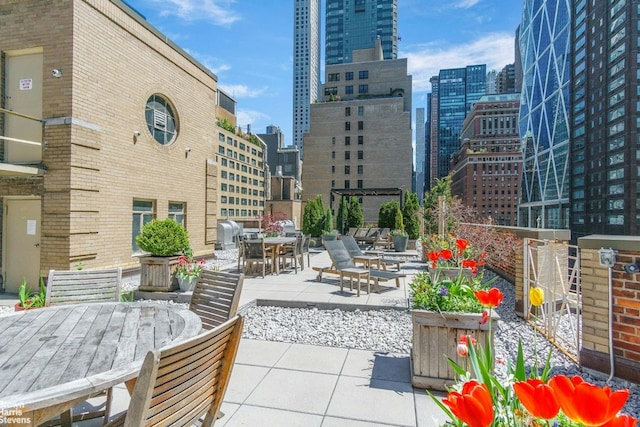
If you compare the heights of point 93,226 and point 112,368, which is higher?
point 93,226

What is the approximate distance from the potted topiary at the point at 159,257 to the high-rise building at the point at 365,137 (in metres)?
41.4

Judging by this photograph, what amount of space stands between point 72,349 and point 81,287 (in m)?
1.68

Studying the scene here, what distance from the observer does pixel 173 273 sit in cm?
668

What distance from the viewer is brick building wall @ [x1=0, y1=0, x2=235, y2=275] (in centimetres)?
720

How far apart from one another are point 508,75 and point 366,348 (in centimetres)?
16797

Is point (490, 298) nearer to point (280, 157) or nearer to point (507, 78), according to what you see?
point (280, 157)

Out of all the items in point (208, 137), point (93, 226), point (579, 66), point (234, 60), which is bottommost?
point (93, 226)

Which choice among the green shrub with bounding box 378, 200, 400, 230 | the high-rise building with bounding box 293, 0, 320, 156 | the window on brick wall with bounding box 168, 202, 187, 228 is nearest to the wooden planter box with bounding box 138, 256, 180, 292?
the window on brick wall with bounding box 168, 202, 187, 228

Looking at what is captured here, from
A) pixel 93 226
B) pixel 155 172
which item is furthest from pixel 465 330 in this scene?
pixel 155 172

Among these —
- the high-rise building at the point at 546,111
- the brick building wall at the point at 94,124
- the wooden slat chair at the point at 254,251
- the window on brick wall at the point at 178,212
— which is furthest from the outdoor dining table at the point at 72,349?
the high-rise building at the point at 546,111

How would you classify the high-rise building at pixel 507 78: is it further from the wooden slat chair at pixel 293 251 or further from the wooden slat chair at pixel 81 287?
the wooden slat chair at pixel 81 287

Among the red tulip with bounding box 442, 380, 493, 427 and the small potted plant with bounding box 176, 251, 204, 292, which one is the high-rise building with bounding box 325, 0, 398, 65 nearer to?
the small potted plant with bounding box 176, 251, 204, 292

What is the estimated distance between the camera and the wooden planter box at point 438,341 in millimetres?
2869

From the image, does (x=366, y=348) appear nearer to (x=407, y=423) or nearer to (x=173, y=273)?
(x=407, y=423)
